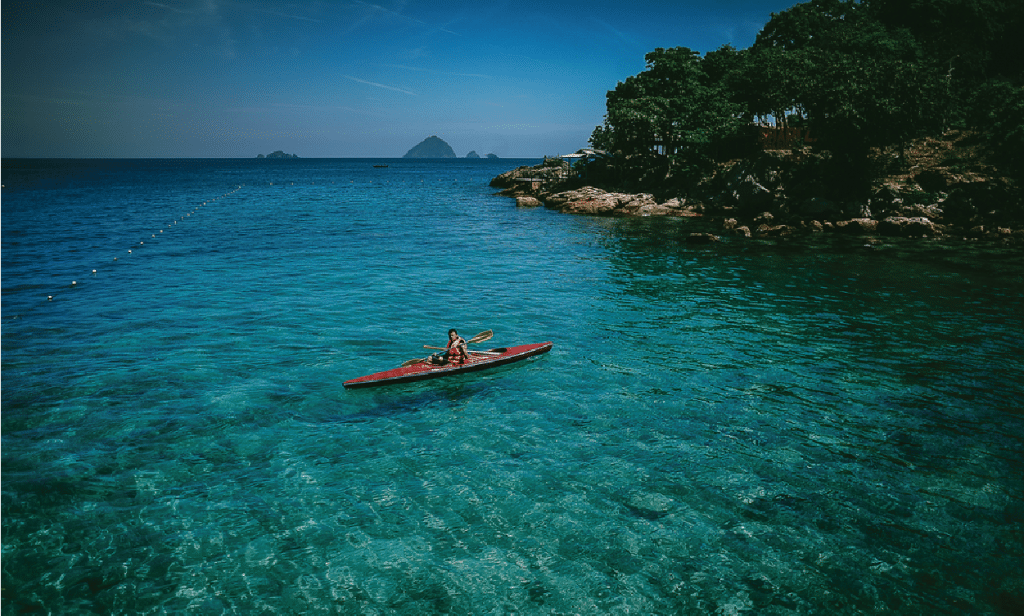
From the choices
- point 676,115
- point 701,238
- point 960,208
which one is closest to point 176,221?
point 701,238

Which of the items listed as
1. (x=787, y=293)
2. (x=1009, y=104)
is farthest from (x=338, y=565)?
(x=1009, y=104)

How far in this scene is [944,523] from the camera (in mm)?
9906

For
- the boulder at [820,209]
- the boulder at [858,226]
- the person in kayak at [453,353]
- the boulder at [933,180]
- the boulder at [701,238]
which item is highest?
the boulder at [933,180]

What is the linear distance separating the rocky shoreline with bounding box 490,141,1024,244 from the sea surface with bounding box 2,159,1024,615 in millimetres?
12669

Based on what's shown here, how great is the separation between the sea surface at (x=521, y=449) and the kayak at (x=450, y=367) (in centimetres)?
31

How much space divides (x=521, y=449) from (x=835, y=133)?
4054 centimetres

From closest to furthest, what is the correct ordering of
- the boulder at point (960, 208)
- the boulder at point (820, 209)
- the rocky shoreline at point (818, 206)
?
the rocky shoreline at point (818, 206) → the boulder at point (960, 208) → the boulder at point (820, 209)

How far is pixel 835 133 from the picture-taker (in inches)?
1591

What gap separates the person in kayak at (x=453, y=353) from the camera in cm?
1628

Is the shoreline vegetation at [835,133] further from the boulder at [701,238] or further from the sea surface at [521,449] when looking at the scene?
the sea surface at [521,449]

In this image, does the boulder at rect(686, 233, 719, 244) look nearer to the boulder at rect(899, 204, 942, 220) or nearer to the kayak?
the boulder at rect(899, 204, 942, 220)

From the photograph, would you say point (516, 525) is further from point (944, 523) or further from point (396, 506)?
point (944, 523)

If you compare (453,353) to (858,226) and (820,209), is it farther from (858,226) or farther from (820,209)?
(820,209)

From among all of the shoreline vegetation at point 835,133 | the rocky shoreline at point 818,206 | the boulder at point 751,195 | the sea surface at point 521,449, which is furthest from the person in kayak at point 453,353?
the boulder at point 751,195
